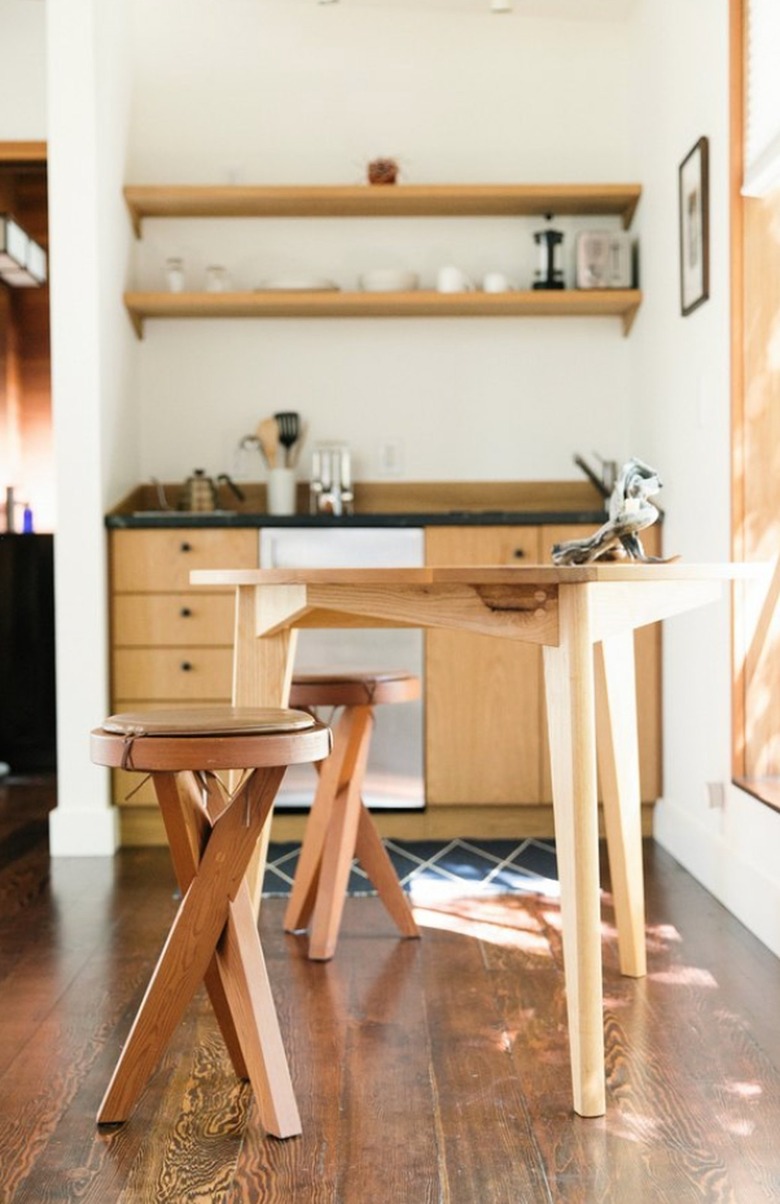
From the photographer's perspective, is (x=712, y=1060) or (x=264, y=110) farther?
(x=264, y=110)

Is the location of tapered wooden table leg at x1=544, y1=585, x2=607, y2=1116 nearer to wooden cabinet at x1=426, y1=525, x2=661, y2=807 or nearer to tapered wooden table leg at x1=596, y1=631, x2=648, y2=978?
tapered wooden table leg at x1=596, y1=631, x2=648, y2=978

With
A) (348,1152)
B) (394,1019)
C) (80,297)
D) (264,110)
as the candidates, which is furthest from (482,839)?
(264,110)

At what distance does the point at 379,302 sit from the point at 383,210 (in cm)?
39

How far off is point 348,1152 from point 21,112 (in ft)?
13.2

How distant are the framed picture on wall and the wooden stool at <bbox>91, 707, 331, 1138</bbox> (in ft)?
6.34

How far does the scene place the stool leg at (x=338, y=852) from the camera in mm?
2625

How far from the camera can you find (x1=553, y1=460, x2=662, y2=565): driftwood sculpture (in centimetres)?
212

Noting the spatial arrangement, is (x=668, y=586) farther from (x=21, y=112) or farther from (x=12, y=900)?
(x=21, y=112)

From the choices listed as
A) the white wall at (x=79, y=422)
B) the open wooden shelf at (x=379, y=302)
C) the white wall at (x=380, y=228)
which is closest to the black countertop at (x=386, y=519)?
the white wall at (x=79, y=422)

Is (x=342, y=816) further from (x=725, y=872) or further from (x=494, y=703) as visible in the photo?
(x=494, y=703)

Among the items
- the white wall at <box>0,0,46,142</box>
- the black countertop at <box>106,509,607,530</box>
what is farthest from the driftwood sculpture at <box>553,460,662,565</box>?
the white wall at <box>0,0,46,142</box>

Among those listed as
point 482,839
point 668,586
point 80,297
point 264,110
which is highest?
point 264,110

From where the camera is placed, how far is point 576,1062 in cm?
186

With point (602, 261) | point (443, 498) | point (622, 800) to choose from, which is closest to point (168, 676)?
point (443, 498)
